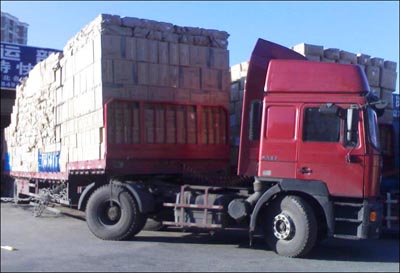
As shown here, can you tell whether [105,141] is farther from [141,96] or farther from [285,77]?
[285,77]

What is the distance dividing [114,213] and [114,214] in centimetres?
2

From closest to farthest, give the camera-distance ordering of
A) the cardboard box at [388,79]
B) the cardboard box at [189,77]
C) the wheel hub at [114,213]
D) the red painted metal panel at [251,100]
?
the red painted metal panel at [251,100] < the wheel hub at [114,213] < the cardboard box at [189,77] < the cardboard box at [388,79]

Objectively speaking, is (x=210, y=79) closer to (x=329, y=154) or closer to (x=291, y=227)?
(x=329, y=154)

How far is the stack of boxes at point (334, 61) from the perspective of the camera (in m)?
10.4

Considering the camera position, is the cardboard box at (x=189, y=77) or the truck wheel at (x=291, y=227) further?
the cardboard box at (x=189, y=77)

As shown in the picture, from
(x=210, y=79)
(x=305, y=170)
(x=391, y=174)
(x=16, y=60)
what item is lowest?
(x=391, y=174)

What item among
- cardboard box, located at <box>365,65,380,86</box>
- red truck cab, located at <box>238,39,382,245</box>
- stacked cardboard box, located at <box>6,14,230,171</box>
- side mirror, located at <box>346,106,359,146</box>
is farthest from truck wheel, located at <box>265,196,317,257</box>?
cardboard box, located at <box>365,65,380,86</box>

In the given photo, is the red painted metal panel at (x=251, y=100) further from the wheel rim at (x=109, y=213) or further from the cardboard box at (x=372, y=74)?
the cardboard box at (x=372, y=74)

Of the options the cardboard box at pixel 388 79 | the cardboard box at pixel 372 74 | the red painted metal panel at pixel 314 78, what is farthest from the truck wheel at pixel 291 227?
the cardboard box at pixel 388 79

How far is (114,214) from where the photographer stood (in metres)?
10.0

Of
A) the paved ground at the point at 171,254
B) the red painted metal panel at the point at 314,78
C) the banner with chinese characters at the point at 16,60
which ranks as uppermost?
the banner with chinese characters at the point at 16,60

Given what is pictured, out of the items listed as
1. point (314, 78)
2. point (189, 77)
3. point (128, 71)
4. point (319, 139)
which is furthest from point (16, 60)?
point (319, 139)

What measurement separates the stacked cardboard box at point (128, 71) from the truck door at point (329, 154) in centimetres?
260

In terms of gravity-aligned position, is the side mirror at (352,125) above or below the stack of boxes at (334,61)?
below
